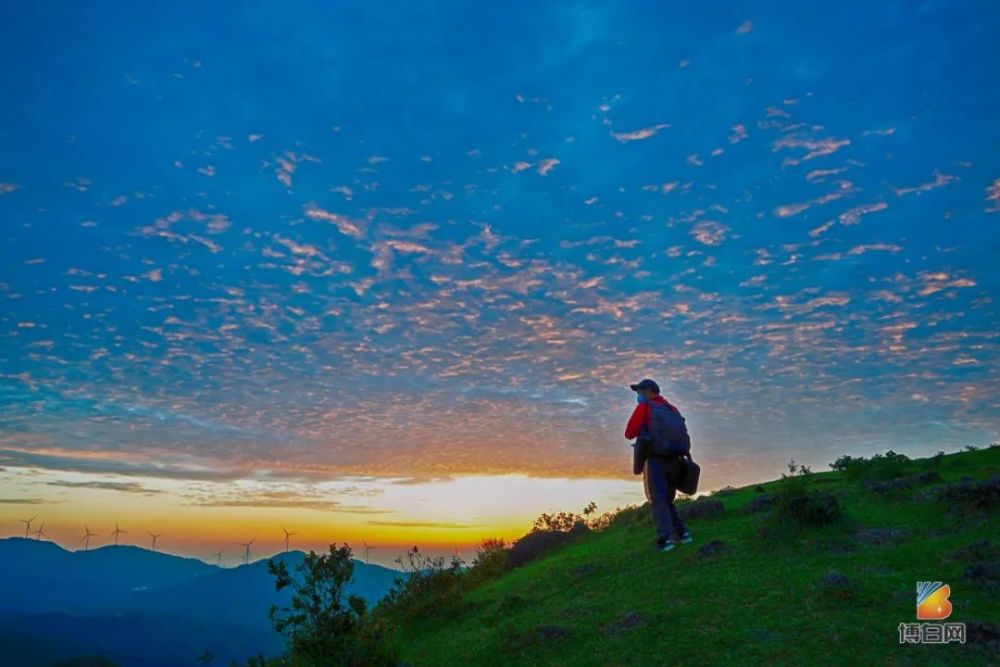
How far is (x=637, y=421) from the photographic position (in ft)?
52.0

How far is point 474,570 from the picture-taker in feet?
80.3

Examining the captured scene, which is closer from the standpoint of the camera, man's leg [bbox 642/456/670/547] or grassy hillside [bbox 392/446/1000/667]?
grassy hillside [bbox 392/446/1000/667]

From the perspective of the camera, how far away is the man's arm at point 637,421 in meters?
15.8

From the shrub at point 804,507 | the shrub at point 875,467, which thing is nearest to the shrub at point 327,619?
the shrub at point 804,507

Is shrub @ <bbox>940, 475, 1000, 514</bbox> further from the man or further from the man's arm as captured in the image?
the man's arm

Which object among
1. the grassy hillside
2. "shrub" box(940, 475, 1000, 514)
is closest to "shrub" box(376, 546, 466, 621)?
the grassy hillside

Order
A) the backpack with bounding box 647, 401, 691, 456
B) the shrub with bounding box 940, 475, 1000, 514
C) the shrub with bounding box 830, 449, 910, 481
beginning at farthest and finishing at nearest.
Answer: the shrub with bounding box 830, 449, 910, 481 → the backpack with bounding box 647, 401, 691, 456 → the shrub with bounding box 940, 475, 1000, 514

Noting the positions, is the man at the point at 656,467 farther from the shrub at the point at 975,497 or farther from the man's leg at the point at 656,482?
the shrub at the point at 975,497

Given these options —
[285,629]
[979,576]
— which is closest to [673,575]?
[979,576]

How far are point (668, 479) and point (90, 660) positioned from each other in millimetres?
173954

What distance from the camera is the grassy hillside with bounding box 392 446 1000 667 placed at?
9750mm

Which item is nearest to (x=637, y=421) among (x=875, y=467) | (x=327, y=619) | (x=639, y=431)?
(x=639, y=431)

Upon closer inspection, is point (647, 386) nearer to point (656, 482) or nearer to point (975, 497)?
point (656, 482)

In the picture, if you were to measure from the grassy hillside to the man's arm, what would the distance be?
10.7 feet
